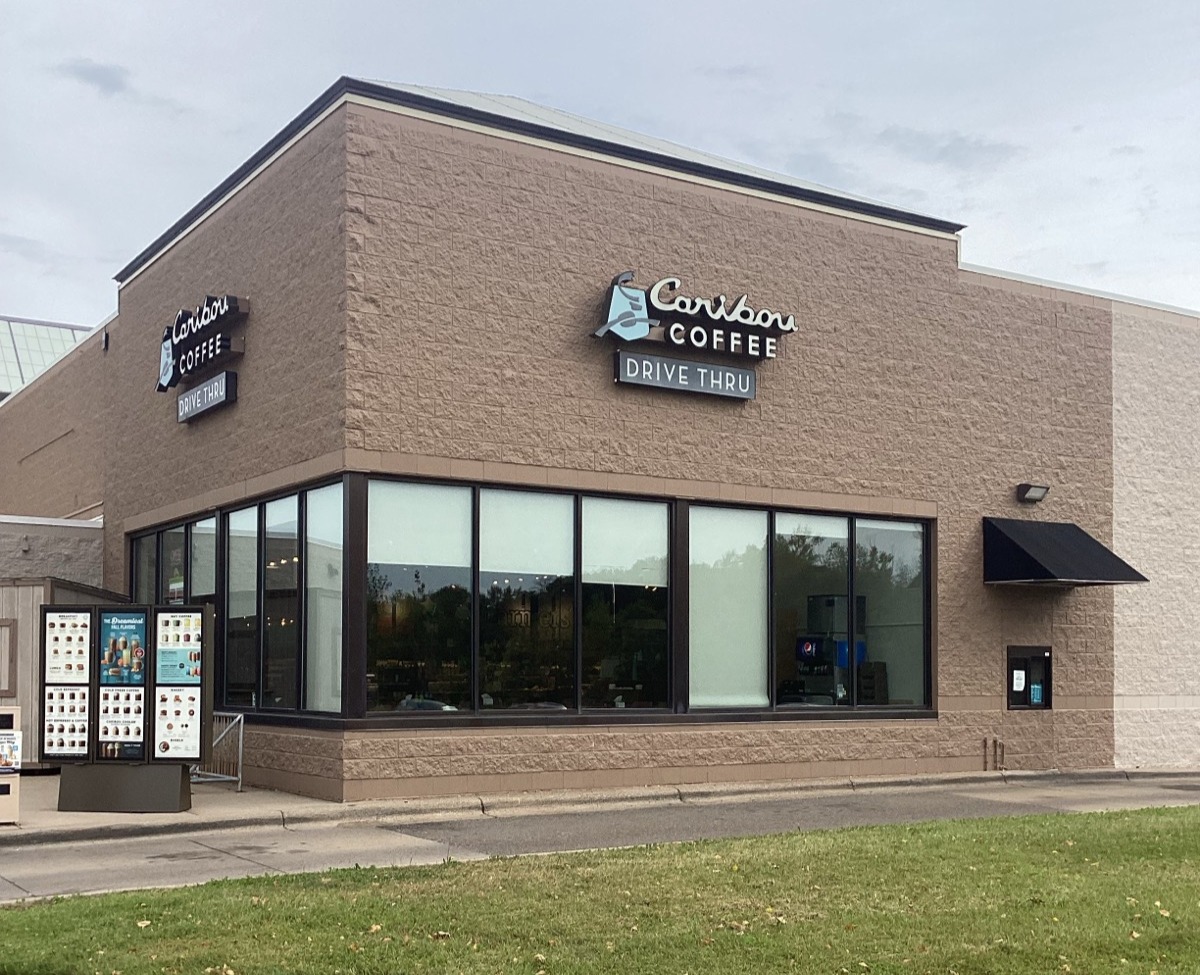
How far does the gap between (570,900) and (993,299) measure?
16.0m

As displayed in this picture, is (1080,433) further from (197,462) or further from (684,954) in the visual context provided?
(684,954)

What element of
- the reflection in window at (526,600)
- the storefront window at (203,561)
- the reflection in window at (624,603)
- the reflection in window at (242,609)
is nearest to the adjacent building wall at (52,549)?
the storefront window at (203,561)

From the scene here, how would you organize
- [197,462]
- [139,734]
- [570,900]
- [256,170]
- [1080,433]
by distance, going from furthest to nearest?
[1080,433], [197,462], [256,170], [139,734], [570,900]

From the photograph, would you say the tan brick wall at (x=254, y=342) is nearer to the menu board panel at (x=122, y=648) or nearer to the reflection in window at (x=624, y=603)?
the menu board panel at (x=122, y=648)

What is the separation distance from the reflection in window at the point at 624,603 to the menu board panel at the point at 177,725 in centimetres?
525

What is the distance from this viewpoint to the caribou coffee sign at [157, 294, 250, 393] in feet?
69.3

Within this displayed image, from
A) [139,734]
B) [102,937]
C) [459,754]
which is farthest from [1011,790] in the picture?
[102,937]

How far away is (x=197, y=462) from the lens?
2264cm

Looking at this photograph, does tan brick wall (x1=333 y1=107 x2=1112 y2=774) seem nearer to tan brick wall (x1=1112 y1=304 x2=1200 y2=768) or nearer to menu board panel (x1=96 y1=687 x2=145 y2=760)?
tan brick wall (x1=1112 y1=304 x2=1200 y2=768)

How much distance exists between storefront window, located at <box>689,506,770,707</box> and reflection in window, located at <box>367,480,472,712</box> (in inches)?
140

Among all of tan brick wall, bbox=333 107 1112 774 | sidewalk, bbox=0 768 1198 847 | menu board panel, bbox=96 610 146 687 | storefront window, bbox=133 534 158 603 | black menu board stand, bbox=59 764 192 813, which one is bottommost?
sidewalk, bbox=0 768 1198 847

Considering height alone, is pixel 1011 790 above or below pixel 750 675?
below

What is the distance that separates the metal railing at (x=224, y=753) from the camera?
19953mm

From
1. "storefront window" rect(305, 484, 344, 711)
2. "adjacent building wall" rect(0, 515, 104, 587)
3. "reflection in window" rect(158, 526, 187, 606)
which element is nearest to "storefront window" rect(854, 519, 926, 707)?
"storefront window" rect(305, 484, 344, 711)
